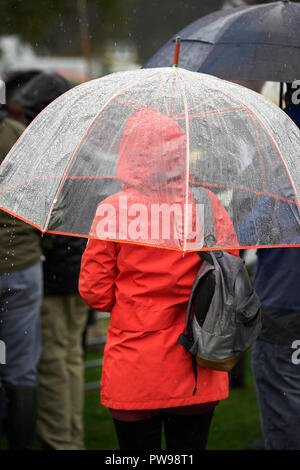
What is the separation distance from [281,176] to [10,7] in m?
6.66

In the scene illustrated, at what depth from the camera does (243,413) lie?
5465 mm

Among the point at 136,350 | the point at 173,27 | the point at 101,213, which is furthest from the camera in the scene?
the point at 173,27

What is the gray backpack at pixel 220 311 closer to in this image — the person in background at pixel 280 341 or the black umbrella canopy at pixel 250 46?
the person in background at pixel 280 341

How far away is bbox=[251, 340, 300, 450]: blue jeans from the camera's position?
11.2 feet

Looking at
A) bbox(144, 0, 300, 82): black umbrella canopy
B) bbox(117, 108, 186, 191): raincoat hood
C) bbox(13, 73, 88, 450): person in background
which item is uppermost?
bbox(144, 0, 300, 82): black umbrella canopy

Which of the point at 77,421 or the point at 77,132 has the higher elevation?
the point at 77,132

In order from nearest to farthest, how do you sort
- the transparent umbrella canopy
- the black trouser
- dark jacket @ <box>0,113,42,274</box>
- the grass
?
the transparent umbrella canopy < the black trouser < dark jacket @ <box>0,113,42,274</box> < the grass

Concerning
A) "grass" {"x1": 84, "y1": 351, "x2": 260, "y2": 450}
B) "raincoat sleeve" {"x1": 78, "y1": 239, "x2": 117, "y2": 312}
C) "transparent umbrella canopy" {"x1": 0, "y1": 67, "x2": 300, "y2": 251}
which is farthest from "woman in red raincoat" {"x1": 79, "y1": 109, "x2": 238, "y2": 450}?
"grass" {"x1": 84, "y1": 351, "x2": 260, "y2": 450}

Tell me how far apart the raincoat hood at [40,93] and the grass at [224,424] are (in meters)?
2.19

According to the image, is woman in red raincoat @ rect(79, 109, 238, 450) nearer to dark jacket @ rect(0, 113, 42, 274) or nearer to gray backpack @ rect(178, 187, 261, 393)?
gray backpack @ rect(178, 187, 261, 393)

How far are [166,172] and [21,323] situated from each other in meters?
1.94

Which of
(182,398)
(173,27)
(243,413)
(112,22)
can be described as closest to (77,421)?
(243,413)

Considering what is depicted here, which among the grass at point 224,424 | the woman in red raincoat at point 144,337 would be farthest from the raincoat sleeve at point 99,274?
the grass at point 224,424

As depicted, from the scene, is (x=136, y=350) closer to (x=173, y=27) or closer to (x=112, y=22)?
(x=173, y=27)
